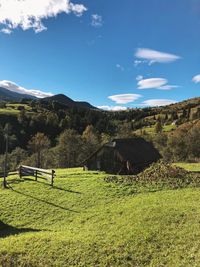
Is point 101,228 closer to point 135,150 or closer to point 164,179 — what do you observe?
point 164,179

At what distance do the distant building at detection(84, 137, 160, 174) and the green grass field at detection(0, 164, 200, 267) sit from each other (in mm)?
18247

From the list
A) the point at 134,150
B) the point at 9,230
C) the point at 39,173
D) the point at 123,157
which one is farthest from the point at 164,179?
the point at 134,150

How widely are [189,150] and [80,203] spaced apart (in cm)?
6726

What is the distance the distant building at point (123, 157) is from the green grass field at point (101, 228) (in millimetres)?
18247

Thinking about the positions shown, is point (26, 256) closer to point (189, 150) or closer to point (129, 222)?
point (129, 222)

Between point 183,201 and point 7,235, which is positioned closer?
point 7,235

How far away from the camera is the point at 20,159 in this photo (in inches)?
4018

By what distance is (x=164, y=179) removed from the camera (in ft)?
90.4

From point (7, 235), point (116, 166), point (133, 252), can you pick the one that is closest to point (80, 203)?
point (7, 235)

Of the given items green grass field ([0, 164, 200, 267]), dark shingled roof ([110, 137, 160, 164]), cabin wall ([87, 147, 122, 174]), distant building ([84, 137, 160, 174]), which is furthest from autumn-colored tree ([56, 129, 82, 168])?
green grass field ([0, 164, 200, 267])

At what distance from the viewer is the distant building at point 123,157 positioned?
44469 millimetres

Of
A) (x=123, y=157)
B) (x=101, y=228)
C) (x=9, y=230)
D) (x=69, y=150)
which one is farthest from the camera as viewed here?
(x=69, y=150)

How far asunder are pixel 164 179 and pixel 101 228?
41.9 feet

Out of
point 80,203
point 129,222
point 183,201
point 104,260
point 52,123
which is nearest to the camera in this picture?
point 104,260
